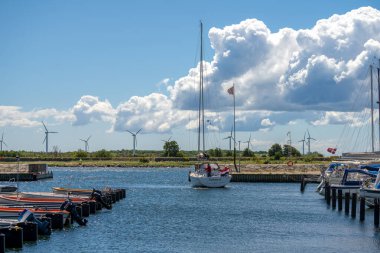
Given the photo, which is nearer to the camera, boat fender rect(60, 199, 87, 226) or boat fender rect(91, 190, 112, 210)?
boat fender rect(60, 199, 87, 226)

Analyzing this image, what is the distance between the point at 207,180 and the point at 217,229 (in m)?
47.3

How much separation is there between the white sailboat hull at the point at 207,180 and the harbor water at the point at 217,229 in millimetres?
12519

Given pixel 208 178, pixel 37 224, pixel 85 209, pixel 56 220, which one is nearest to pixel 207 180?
pixel 208 178

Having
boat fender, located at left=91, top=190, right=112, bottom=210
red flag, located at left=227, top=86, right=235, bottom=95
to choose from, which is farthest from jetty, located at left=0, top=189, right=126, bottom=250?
red flag, located at left=227, top=86, right=235, bottom=95

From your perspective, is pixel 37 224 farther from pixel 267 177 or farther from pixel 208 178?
pixel 267 177

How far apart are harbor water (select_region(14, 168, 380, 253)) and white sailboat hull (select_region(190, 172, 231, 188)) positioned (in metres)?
12.5

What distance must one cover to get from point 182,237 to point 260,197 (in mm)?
46142

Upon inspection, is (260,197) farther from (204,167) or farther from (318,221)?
(318,221)

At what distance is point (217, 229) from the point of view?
208 feet

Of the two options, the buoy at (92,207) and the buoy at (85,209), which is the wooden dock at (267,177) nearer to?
the buoy at (92,207)

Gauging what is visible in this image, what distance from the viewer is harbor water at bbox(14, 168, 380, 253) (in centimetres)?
5269

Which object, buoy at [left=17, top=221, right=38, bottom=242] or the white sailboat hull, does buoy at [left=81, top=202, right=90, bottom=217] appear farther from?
the white sailboat hull

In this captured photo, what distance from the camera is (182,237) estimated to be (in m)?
58.0

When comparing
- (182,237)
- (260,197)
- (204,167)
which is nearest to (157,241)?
(182,237)
